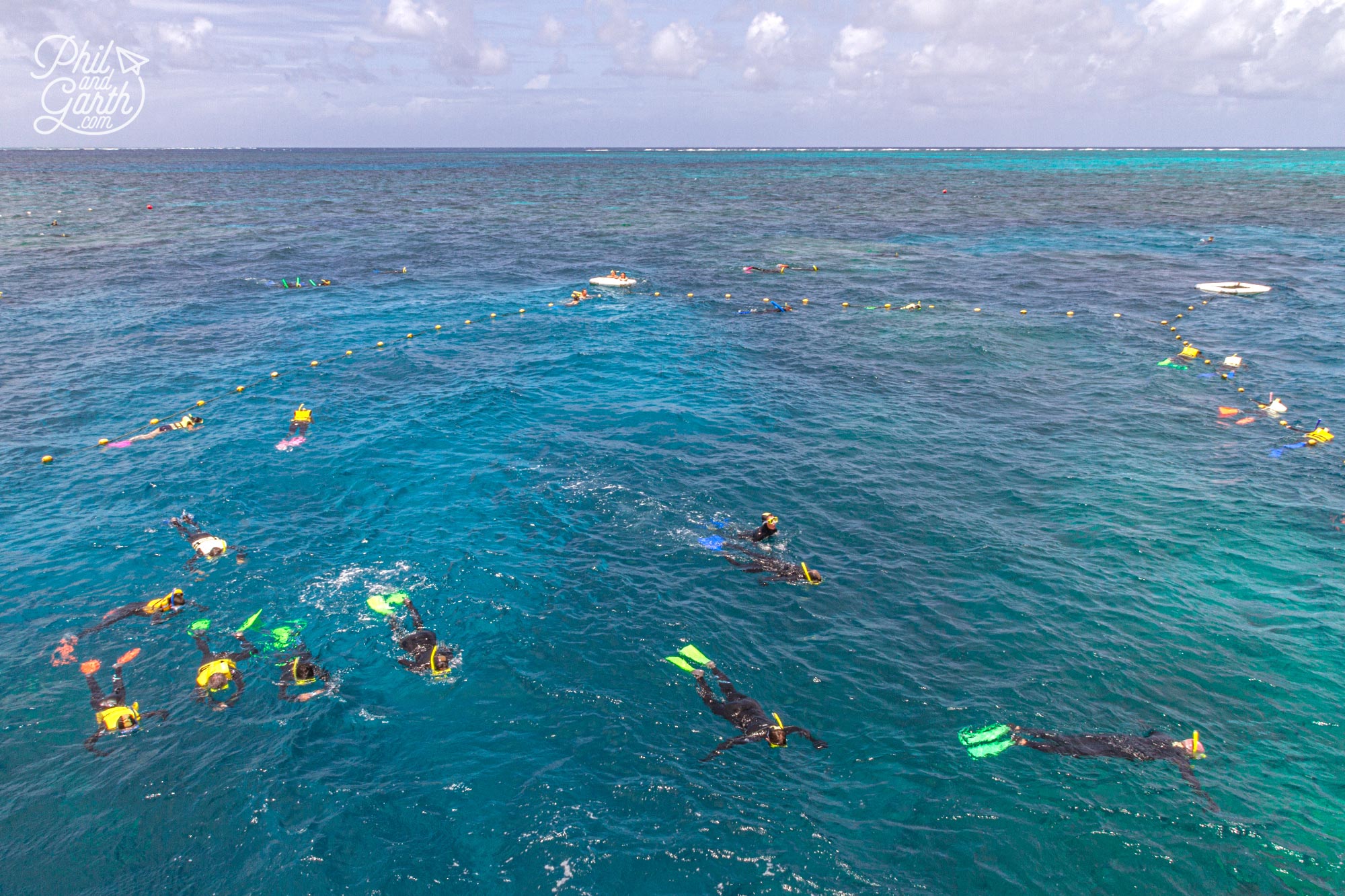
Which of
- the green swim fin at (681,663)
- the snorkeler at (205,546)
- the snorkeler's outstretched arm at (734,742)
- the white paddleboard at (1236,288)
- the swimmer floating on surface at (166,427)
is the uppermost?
the white paddleboard at (1236,288)

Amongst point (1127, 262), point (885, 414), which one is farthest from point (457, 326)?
point (1127, 262)

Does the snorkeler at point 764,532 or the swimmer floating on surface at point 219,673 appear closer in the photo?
the swimmer floating on surface at point 219,673

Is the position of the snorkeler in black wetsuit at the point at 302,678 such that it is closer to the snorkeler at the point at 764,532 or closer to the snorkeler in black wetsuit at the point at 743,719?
the snorkeler in black wetsuit at the point at 743,719

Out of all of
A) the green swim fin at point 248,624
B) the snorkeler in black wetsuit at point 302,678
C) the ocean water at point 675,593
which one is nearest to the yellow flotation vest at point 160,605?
the ocean water at point 675,593

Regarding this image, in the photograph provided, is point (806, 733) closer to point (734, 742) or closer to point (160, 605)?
point (734, 742)

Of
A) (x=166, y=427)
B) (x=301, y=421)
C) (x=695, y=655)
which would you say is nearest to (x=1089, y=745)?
(x=695, y=655)

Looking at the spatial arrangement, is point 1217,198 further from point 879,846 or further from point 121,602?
point 121,602
